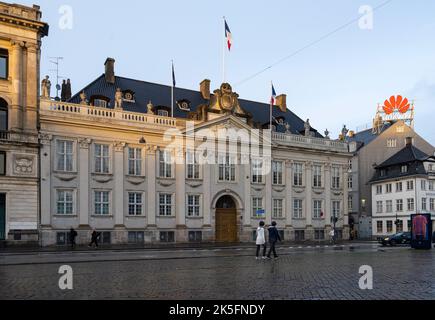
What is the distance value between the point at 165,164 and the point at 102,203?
761 centimetres

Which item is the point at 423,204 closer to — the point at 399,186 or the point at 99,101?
the point at 399,186

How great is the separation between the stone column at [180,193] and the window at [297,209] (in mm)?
15265

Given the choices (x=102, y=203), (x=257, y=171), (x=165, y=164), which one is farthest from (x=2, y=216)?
(x=257, y=171)

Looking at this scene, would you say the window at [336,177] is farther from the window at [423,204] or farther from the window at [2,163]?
the window at [2,163]

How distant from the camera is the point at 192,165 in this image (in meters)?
53.0

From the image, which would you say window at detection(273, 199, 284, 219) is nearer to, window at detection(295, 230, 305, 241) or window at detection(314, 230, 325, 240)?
window at detection(295, 230, 305, 241)

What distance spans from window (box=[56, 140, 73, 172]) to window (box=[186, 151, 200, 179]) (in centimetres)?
1209

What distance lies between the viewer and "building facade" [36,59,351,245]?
151ft

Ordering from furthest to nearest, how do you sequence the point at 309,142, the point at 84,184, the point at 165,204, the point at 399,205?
the point at 399,205, the point at 309,142, the point at 165,204, the point at 84,184

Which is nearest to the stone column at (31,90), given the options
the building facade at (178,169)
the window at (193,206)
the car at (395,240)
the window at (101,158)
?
the building facade at (178,169)

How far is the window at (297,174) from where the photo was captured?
61.1 metres

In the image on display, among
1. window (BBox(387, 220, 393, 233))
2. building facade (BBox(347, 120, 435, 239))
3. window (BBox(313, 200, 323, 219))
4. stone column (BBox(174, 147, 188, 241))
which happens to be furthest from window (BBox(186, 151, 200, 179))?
building facade (BBox(347, 120, 435, 239))

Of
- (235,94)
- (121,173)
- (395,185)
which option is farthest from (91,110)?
(395,185)
